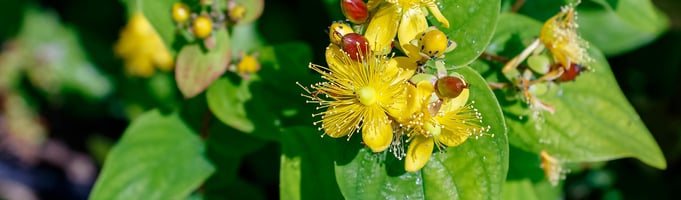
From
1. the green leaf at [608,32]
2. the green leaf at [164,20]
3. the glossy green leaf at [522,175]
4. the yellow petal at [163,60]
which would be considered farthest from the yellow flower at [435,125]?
the yellow petal at [163,60]

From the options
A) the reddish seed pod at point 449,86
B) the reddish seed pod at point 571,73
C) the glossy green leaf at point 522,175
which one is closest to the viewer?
the reddish seed pod at point 449,86

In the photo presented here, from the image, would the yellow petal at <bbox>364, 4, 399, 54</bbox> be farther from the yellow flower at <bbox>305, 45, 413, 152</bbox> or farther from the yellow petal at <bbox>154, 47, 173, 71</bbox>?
the yellow petal at <bbox>154, 47, 173, 71</bbox>

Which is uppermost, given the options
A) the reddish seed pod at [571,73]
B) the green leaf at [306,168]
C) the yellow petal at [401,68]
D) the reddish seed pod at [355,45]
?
the reddish seed pod at [355,45]

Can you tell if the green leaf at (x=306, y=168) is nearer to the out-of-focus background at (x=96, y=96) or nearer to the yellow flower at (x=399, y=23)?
the yellow flower at (x=399, y=23)

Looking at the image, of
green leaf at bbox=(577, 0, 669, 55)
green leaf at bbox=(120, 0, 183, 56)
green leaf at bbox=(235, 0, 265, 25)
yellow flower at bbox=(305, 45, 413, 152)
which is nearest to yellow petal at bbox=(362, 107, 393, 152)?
yellow flower at bbox=(305, 45, 413, 152)

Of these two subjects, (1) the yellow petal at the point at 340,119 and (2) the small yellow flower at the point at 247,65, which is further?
(2) the small yellow flower at the point at 247,65

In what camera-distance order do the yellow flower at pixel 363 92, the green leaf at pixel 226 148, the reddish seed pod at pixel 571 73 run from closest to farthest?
the yellow flower at pixel 363 92 < the reddish seed pod at pixel 571 73 < the green leaf at pixel 226 148

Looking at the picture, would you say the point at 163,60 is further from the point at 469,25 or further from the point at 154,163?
the point at 469,25

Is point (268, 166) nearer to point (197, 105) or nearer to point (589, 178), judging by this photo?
point (197, 105)
